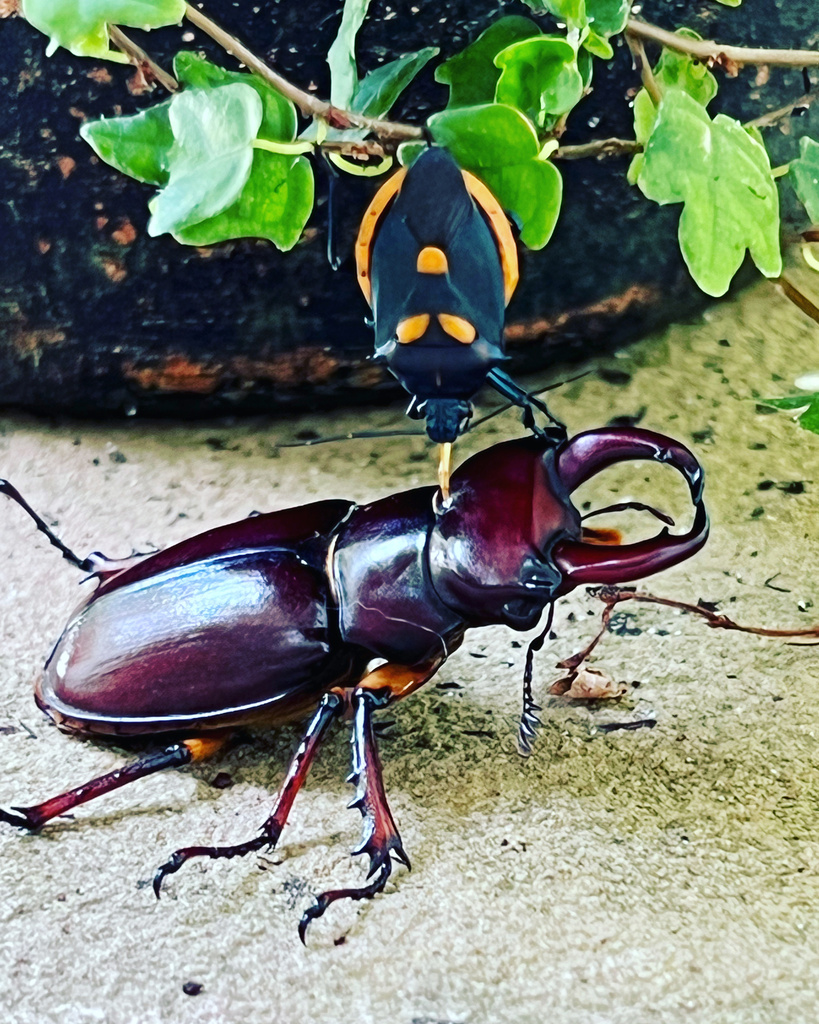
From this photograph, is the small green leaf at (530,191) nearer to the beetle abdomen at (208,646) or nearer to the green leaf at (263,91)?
the green leaf at (263,91)

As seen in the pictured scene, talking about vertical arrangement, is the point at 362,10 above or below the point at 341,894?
above

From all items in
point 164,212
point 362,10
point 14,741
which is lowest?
point 14,741

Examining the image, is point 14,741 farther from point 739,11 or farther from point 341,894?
point 739,11

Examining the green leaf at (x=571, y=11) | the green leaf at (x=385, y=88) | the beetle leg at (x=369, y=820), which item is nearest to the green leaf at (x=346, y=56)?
the green leaf at (x=385, y=88)

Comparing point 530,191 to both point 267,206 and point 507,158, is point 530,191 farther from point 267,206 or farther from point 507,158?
point 267,206

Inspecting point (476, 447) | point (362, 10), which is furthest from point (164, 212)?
point (476, 447)

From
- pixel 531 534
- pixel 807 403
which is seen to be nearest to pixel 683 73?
pixel 807 403
